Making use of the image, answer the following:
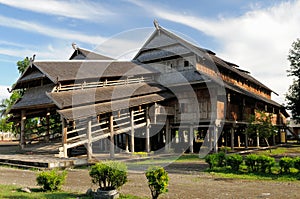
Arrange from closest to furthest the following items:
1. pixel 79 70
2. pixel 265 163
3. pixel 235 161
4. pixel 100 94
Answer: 1. pixel 265 163
2. pixel 235 161
3. pixel 100 94
4. pixel 79 70

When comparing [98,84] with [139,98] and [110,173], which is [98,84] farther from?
[110,173]

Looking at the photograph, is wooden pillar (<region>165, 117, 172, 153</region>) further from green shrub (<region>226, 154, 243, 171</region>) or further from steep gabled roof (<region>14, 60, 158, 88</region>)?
green shrub (<region>226, 154, 243, 171</region>)

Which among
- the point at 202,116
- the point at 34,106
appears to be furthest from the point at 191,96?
the point at 34,106

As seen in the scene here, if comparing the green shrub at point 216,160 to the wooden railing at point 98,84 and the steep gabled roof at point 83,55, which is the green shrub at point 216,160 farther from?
the steep gabled roof at point 83,55

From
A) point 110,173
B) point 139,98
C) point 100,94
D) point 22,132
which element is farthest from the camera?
point 22,132

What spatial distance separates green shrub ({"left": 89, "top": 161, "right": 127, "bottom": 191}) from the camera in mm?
9336

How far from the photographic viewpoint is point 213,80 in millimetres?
25109

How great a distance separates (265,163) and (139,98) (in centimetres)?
1213

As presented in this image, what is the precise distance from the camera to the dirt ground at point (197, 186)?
10.9 metres

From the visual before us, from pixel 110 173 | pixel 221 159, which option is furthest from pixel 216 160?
pixel 110 173

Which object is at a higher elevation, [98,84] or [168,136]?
[98,84]

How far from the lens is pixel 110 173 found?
9406mm

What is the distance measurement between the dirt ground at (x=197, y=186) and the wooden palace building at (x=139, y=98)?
6059 mm

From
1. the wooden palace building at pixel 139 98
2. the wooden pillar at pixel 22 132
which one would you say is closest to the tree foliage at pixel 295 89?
the wooden palace building at pixel 139 98
